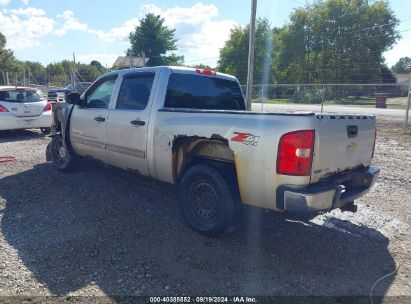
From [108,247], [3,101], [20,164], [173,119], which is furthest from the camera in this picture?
[3,101]

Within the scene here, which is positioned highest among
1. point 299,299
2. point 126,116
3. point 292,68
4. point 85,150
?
point 292,68

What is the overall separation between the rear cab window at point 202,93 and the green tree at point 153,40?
150 ft

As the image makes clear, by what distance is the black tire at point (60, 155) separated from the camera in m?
6.49

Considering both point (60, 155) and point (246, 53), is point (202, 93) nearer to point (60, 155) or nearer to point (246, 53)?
point (60, 155)

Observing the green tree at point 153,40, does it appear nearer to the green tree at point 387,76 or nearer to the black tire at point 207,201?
the green tree at point 387,76

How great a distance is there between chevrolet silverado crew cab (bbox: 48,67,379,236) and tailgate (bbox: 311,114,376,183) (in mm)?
10

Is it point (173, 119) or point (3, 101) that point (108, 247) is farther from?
point (3, 101)

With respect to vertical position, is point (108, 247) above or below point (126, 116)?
below

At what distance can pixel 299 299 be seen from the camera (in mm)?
2994

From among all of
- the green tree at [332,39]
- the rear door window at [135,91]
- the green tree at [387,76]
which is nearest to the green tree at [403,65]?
the green tree at [332,39]

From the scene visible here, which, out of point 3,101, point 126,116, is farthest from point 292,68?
point 126,116

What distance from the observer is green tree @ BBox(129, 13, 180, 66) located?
50.0 metres

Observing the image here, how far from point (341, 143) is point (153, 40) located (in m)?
49.8

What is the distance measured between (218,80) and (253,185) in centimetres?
229
